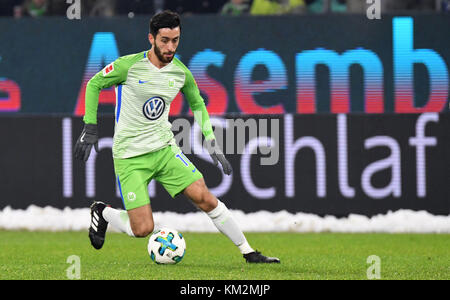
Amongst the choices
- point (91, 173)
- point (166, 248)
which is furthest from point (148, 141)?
point (91, 173)

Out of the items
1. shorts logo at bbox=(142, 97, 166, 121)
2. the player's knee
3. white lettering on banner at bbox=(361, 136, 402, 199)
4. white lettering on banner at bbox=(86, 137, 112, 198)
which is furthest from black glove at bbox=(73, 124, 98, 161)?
white lettering on banner at bbox=(361, 136, 402, 199)

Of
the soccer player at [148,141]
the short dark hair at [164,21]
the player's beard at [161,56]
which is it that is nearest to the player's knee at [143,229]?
the soccer player at [148,141]

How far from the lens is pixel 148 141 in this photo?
8.44 m

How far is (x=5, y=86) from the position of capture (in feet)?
39.4

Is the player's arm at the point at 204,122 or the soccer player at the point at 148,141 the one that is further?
the player's arm at the point at 204,122

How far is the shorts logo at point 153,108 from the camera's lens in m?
8.41

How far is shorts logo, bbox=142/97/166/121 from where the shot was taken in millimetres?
8414

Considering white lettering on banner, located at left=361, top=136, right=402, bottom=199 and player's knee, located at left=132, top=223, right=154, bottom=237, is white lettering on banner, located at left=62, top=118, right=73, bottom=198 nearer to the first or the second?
white lettering on banner, located at left=361, top=136, right=402, bottom=199

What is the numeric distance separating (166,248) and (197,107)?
1187mm

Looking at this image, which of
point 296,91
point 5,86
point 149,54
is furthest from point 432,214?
point 5,86

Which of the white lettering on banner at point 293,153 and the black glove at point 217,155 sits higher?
the black glove at point 217,155

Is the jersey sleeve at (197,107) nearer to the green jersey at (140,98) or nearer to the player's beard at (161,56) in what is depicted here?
the green jersey at (140,98)

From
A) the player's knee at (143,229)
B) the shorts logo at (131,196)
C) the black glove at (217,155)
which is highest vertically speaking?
the black glove at (217,155)

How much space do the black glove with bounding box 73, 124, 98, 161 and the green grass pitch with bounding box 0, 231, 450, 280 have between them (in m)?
0.91
